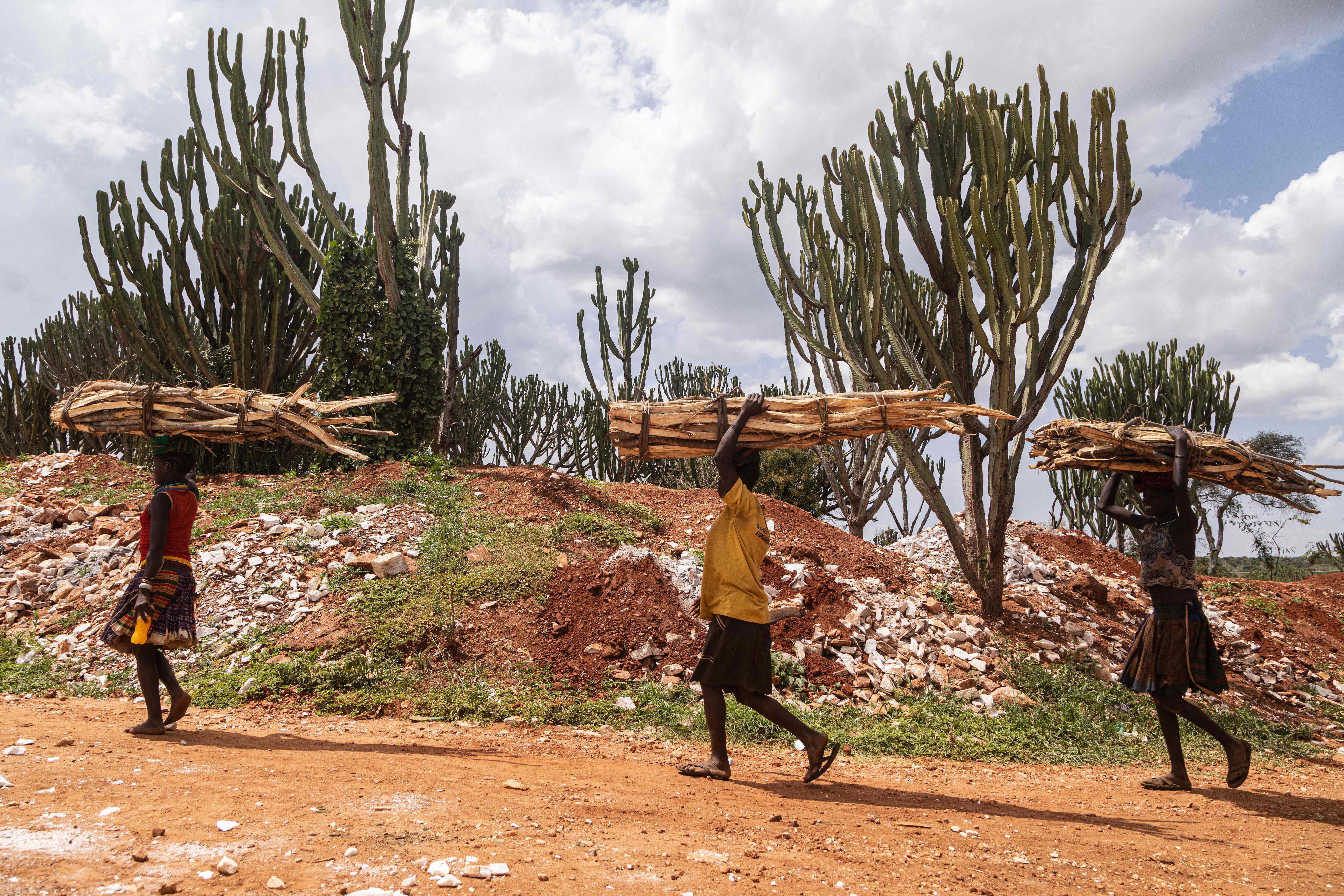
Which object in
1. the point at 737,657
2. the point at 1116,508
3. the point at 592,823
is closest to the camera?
the point at 592,823

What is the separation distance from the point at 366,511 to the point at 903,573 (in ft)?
18.2

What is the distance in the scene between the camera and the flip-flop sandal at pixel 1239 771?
4094 millimetres

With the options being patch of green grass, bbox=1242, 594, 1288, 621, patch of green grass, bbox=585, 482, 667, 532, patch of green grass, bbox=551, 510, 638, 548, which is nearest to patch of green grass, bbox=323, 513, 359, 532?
patch of green grass, bbox=551, 510, 638, 548

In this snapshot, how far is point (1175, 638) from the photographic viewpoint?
4.16m

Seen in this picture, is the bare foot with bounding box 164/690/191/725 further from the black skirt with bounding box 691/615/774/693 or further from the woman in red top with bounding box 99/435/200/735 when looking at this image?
the black skirt with bounding box 691/615/774/693

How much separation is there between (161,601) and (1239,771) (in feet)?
19.0

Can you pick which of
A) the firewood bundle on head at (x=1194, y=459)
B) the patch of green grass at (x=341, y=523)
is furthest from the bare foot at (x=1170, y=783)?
the patch of green grass at (x=341, y=523)

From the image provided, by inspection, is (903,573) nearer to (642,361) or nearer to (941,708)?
(941,708)

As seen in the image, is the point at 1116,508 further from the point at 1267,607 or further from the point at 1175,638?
the point at 1267,607

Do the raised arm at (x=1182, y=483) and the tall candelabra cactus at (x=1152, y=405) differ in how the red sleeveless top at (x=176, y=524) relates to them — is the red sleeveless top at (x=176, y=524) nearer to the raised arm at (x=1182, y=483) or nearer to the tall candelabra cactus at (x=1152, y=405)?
the raised arm at (x=1182, y=483)

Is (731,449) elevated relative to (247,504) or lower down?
elevated

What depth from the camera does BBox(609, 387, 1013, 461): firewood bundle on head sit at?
400 centimetres

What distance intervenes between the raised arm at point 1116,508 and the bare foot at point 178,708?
525 cm

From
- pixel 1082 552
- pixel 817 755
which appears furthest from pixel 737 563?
pixel 1082 552
